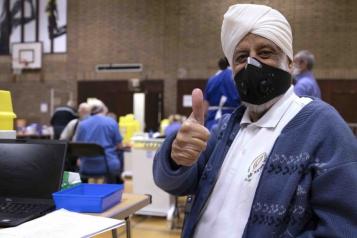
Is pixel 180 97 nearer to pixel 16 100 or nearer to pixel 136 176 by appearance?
pixel 16 100

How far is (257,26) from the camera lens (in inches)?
44.8

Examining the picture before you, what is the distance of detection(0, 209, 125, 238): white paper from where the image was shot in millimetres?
1059

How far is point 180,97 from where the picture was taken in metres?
10.0

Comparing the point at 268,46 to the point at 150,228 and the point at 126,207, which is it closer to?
the point at 126,207

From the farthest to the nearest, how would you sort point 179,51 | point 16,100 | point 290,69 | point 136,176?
1. point 16,100
2. point 179,51
3. point 136,176
4. point 290,69

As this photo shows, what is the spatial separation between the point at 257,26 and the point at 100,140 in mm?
3368

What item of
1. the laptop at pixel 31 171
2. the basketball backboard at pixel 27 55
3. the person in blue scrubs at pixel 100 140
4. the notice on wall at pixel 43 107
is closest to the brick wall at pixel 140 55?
the notice on wall at pixel 43 107

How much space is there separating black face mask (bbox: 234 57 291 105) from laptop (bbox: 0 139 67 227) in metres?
0.71

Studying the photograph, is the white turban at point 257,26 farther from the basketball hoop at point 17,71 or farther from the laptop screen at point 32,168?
the basketball hoop at point 17,71

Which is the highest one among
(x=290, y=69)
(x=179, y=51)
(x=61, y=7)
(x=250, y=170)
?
(x=61, y=7)

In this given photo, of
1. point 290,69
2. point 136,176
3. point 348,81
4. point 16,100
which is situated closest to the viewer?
point 290,69

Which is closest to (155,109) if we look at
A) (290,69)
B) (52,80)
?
(52,80)

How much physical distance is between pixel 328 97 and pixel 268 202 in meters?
8.65

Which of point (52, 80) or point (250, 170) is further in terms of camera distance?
point (52, 80)
